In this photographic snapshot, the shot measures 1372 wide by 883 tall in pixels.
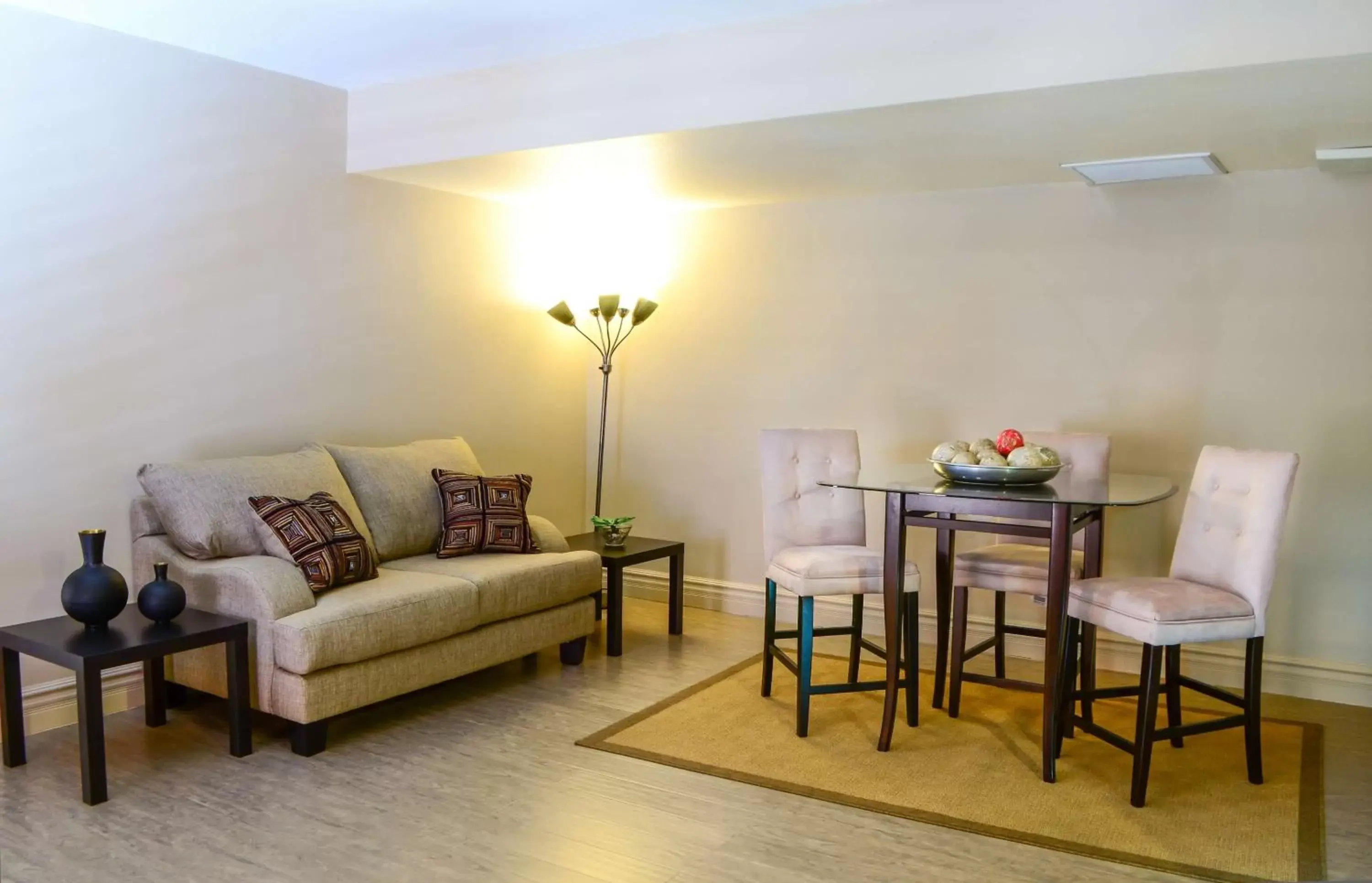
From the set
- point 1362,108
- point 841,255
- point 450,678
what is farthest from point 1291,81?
point 450,678

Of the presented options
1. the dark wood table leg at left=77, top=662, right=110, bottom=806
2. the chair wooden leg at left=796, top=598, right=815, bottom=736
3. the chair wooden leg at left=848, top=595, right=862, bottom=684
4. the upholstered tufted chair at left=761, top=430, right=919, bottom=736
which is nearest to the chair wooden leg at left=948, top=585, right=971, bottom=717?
the upholstered tufted chair at left=761, top=430, right=919, bottom=736

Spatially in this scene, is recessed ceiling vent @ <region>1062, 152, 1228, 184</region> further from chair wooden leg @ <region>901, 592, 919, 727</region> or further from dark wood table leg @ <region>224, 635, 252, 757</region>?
dark wood table leg @ <region>224, 635, 252, 757</region>

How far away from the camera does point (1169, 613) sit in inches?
120

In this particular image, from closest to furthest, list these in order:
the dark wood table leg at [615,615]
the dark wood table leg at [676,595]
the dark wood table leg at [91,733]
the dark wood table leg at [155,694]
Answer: the dark wood table leg at [91,733]
the dark wood table leg at [155,694]
the dark wood table leg at [615,615]
the dark wood table leg at [676,595]

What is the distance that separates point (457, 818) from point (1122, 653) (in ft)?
9.65

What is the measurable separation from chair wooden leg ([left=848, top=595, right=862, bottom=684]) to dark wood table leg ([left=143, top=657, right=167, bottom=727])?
95.5 inches

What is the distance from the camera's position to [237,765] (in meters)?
3.25

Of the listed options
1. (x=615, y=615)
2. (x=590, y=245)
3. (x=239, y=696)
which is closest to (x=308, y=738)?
(x=239, y=696)

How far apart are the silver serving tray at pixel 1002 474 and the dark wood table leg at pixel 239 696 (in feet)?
7.58

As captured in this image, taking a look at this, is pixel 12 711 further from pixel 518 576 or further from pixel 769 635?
pixel 769 635

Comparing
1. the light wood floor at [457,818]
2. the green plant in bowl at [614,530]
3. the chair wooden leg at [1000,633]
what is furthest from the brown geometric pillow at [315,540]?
the chair wooden leg at [1000,633]

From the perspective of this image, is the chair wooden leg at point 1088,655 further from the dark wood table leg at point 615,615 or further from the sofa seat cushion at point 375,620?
the sofa seat cushion at point 375,620

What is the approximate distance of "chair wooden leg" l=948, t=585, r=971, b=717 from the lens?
3.84 m

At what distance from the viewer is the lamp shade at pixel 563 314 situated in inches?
211
